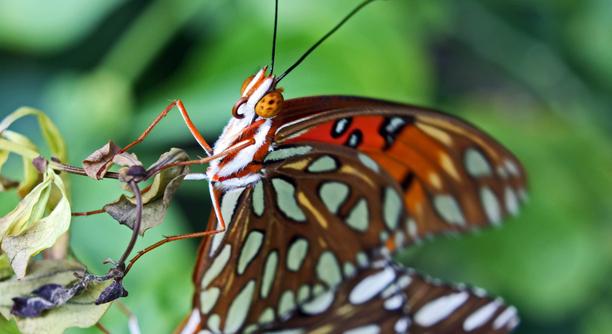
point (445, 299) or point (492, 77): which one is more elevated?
point (492, 77)

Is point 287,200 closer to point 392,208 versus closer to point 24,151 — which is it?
point 392,208

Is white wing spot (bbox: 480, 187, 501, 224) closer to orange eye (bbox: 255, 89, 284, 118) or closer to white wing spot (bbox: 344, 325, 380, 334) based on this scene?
white wing spot (bbox: 344, 325, 380, 334)

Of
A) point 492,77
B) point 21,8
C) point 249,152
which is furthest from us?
point 492,77

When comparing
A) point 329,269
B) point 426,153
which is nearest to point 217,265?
point 329,269

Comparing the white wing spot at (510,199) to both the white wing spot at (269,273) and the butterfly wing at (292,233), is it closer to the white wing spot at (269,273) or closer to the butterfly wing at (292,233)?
the butterfly wing at (292,233)

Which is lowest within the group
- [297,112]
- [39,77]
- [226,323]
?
[226,323]

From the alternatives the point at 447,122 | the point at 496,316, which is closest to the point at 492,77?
the point at 496,316

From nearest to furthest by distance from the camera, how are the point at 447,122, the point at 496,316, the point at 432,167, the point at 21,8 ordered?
the point at 447,122, the point at 432,167, the point at 496,316, the point at 21,8

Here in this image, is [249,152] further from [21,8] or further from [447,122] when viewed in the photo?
[21,8]
